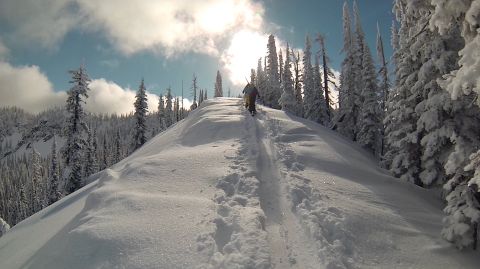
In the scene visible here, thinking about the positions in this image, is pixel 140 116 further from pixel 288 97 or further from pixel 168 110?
pixel 168 110

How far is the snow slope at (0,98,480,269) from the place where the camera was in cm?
984

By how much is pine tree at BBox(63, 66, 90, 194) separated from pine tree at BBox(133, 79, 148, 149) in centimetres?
1411

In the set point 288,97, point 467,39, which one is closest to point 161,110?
point 288,97

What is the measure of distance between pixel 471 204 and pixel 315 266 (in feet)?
18.7

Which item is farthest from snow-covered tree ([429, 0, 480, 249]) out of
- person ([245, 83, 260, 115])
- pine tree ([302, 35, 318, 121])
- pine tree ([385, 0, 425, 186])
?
pine tree ([302, 35, 318, 121])

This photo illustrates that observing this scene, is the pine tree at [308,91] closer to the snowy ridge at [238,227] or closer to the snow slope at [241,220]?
the snow slope at [241,220]

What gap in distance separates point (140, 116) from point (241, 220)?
44542 millimetres

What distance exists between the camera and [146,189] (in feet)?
45.3

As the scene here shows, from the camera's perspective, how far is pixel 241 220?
11.3m

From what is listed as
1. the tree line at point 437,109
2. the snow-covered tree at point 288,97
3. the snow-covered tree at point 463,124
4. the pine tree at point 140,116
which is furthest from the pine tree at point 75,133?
the snow-covered tree at point 463,124

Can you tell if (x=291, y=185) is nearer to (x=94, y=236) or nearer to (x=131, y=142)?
(x=94, y=236)

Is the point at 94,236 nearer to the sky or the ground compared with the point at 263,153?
nearer to the ground

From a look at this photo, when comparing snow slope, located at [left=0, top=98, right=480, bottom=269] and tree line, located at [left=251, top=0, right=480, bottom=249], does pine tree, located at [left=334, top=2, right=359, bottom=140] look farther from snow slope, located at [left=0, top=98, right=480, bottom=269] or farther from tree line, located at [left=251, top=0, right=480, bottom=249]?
snow slope, located at [left=0, top=98, right=480, bottom=269]

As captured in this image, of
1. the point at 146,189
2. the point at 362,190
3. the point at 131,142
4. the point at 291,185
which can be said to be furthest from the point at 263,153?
the point at 131,142
